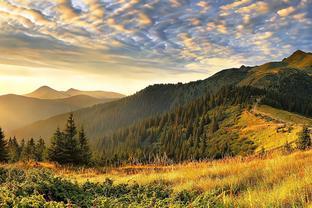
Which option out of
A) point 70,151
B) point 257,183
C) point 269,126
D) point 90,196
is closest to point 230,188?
point 257,183

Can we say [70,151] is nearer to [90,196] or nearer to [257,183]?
[90,196]

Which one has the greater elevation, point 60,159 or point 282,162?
point 282,162

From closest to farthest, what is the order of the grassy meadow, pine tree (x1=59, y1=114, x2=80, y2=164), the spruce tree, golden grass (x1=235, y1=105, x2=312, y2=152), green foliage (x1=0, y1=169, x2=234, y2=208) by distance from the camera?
green foliage (x1=0, y1=169, x2=234, y2=208) < the grassy meadow < pine tree (x1=59, y1=114, x2=80, y2=164) < the spruce tree < golden grass (x1=235, y1=105, x2=312, y2=152)

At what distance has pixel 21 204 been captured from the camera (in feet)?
18.4

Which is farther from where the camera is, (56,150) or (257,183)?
(56,150)

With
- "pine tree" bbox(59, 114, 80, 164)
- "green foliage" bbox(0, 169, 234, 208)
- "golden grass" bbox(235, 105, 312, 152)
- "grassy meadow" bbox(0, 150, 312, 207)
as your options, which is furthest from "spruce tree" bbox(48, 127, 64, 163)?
"golden grass" bbox(235, 105, 312, 152)

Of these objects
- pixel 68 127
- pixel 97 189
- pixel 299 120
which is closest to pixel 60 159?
pixel 68 127

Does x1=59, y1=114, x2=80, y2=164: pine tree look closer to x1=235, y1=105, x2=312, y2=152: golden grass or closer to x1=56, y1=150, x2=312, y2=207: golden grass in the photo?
x1=56, y1=150, x2=312, y2=207: golden grass

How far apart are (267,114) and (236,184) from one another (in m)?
135

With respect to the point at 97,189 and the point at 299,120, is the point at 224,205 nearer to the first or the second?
the point at 97,189

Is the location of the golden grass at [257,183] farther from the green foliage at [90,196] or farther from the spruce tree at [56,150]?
the spruce tree at [56,150]

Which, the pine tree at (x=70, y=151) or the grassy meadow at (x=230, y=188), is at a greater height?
the grassy meadow at (x=230, y=188)

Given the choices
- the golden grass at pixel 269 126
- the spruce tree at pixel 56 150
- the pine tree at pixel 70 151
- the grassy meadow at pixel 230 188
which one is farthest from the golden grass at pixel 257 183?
the golden grass at pixel 269 126

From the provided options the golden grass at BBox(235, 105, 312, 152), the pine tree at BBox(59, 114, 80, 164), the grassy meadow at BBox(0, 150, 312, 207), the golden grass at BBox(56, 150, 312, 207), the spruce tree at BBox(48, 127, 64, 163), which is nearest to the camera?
the grassy meadow at BBox(0, 150, 312, 207)
